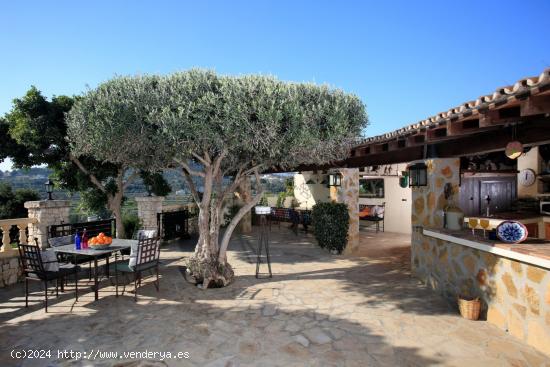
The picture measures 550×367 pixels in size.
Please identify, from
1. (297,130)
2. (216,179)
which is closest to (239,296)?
(216,179)

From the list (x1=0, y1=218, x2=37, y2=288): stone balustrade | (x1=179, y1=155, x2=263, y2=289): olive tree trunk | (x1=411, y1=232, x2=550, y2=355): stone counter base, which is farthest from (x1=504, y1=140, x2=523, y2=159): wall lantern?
(x1=0, y1=218, x2=37, y2=288): stone balustrade

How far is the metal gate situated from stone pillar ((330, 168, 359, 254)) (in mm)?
5901

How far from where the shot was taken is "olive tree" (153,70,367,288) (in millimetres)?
5418

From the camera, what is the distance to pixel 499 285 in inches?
171

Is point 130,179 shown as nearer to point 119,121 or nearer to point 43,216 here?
point 43,216

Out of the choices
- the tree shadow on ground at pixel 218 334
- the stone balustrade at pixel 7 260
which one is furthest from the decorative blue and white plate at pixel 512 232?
the stone balustrade at pixel 7 260

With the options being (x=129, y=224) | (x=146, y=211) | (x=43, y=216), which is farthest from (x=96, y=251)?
(x=129, y=224)

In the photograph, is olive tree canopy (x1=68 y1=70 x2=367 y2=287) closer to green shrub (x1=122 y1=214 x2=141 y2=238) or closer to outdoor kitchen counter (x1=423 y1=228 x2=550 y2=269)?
outdoor kitchen counter (x1=423 y1=228 x2=550 y2=269)

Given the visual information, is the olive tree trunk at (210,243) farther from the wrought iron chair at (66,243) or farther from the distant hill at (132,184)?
the wrought iron chair at (66,243)

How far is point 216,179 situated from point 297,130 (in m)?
2.34

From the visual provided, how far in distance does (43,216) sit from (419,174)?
29.5 ft

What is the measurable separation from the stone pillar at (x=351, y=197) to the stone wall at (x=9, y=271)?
Result: 27.0 feet

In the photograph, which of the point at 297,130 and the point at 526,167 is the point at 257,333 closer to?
the point at 297,130

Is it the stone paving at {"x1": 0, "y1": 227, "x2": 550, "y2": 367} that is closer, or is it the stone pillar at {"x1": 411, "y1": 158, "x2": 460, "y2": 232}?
the stone paving at {"x1": 0, "y1": 227, "x2": 550, "y2": 367}
